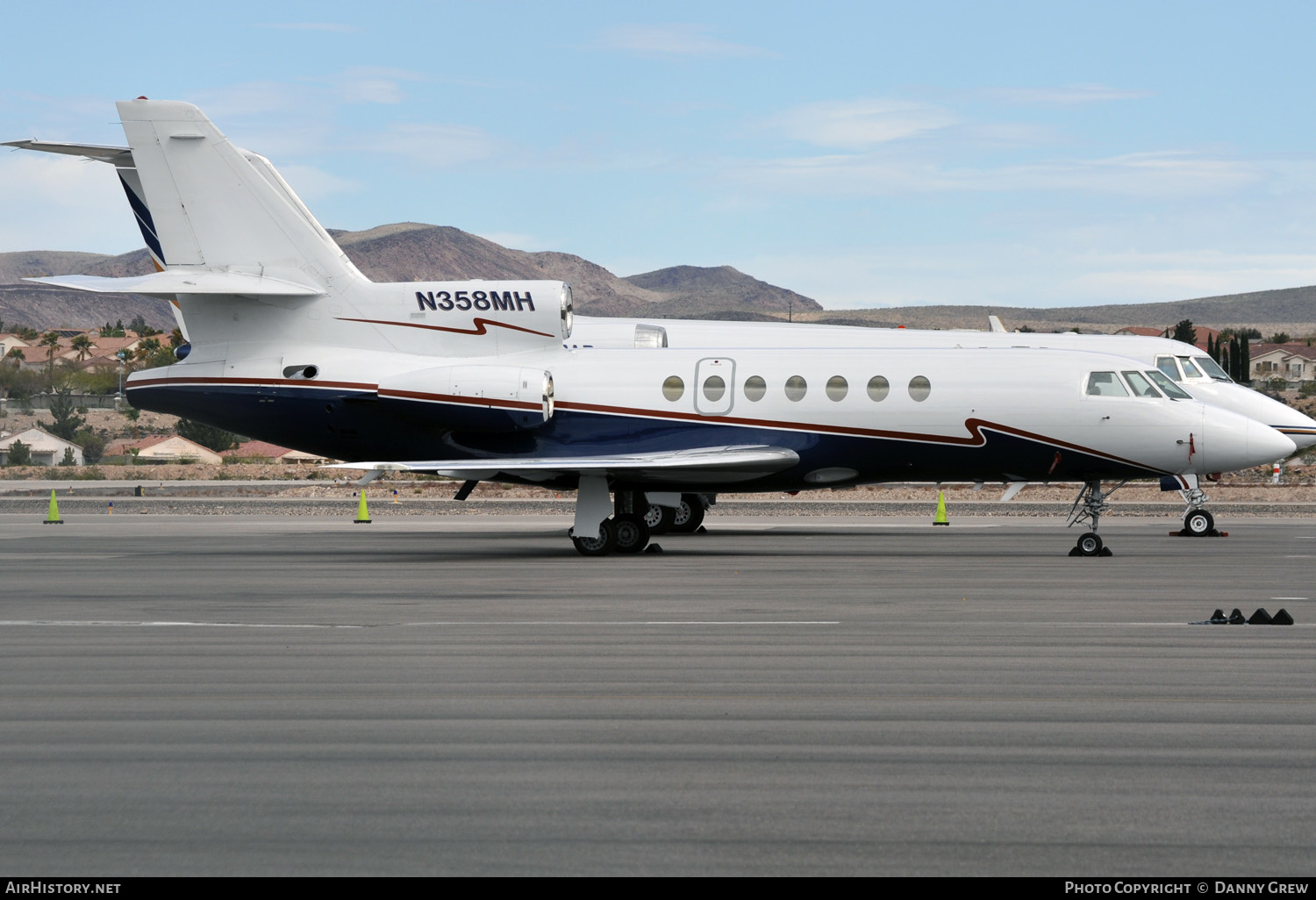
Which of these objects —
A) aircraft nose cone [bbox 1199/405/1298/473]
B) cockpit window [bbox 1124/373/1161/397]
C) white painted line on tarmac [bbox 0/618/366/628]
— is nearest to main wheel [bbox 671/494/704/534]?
cockpit window [bbox 1124/373/1161/397]

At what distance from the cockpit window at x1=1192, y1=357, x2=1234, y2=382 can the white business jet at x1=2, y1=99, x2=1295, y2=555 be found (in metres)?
3.31

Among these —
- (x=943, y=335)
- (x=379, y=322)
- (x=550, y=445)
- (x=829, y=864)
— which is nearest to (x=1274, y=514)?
(x=943, y=335)

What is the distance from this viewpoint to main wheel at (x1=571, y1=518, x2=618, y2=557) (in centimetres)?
2209

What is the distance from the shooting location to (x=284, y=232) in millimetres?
23703

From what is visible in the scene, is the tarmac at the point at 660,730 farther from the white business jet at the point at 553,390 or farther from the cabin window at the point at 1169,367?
the cabin window at the point at 1169,367

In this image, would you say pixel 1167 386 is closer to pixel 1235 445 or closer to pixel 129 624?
pixel 1235 445

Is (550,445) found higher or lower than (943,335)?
lower

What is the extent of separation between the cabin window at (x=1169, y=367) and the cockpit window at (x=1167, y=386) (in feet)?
7.55

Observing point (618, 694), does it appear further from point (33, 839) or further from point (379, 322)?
point (379, 322)

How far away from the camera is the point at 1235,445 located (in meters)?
22.1

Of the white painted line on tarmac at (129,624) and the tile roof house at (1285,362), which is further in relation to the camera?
the tile roof house at (1285,362)

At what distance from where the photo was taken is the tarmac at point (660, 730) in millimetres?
5406

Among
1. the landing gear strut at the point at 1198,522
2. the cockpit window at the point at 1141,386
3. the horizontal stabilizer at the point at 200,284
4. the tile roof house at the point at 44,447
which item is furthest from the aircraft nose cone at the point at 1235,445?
the tile roof house at the point at 44,447

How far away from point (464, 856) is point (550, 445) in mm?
18128
